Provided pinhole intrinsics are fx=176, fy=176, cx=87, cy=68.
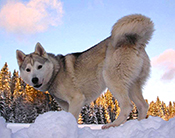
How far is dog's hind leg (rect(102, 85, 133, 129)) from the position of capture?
340 cm

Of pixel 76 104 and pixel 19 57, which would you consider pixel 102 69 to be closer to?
pixel 76 104

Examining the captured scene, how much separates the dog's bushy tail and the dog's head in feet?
5.98

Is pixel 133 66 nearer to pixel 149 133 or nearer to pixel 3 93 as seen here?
pixel 149 133

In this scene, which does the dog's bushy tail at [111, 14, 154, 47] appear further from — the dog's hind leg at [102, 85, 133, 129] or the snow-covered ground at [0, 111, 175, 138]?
the snow-covered ground at [0, 111, 175, 138]

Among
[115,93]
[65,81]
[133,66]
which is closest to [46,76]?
[65,81]

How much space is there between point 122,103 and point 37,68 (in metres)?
2.27

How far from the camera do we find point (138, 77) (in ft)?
13.4

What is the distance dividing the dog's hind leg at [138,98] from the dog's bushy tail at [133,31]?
1.02 meters

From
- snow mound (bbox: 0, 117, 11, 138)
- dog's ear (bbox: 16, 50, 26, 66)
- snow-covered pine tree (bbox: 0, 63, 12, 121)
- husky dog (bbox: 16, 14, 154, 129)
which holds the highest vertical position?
snow-covered pine tree (bbox: 0, 63, 12, 121)

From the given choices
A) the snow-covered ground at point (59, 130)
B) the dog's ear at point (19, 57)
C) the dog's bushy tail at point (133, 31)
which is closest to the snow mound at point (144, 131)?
the snow-covered ground at point (59, 130)

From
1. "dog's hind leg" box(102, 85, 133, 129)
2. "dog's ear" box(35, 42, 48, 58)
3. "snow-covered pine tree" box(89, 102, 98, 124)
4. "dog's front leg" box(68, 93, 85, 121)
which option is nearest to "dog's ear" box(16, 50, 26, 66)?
"dog's ear" box(35, 42, 48, 58)

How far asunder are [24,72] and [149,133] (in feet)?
11.7

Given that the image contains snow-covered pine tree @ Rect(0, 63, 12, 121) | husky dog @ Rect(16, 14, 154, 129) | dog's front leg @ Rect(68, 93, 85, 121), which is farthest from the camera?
snow-covered pine tree @ Rect(0, 63, 12, 121)

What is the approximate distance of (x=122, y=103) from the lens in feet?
12.0
